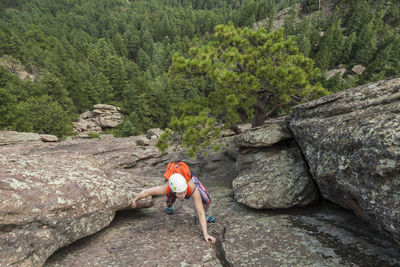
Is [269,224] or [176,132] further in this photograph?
[176,132]

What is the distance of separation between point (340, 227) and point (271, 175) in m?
2.28

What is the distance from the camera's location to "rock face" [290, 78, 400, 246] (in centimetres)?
290

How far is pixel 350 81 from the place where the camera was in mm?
46375

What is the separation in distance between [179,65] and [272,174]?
6332 mm

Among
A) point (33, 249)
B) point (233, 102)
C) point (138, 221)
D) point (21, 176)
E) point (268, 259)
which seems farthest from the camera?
point (233, 102)

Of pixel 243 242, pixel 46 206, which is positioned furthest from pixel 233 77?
pixel 46 206

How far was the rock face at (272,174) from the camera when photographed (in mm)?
5480

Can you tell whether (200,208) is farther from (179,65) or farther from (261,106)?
(261,106)

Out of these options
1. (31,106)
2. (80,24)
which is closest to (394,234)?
(31,106)

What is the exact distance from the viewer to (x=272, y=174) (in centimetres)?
622

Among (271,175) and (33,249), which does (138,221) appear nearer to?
(33,249)

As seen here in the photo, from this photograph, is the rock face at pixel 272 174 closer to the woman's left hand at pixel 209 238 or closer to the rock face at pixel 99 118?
the woman's left hand at pixel 209 238

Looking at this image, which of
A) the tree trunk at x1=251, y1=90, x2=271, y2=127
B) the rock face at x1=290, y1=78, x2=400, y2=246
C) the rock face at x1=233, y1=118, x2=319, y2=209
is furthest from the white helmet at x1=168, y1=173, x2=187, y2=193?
the tree trunk at x1=251, y1=90, x2=271, y2=127

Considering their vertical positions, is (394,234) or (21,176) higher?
(21,176)
